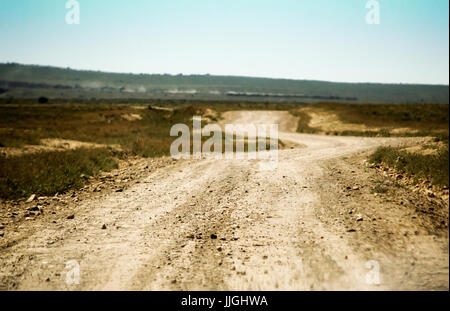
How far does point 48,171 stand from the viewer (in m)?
11.6

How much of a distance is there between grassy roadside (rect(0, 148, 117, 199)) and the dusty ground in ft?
3.49

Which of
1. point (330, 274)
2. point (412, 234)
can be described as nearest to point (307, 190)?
point (412, 234)

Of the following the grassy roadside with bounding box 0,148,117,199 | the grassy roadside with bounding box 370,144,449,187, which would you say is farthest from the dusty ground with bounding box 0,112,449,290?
the grassy roadside with bounding box 0,148,117,199

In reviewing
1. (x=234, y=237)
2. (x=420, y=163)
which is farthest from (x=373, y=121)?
(x=234, y=237)

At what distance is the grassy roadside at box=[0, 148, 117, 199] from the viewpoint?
9719mm

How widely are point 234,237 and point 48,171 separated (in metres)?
9.02

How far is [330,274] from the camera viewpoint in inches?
170

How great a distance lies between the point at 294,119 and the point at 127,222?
3719 cm

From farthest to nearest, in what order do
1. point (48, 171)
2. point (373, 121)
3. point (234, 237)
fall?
point (373, 121) → point (48, 171) → point (234, 237)

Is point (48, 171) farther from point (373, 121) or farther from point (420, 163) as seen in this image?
point (373, 121)

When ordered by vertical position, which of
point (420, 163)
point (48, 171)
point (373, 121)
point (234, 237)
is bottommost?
point (234, 237)

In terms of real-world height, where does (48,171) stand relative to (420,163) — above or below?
below

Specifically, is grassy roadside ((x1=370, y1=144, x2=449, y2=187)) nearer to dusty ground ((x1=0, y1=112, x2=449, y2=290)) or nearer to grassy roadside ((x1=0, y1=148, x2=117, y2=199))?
dusty ground ((x1=0, y1=112, x2=449, y2=290))
